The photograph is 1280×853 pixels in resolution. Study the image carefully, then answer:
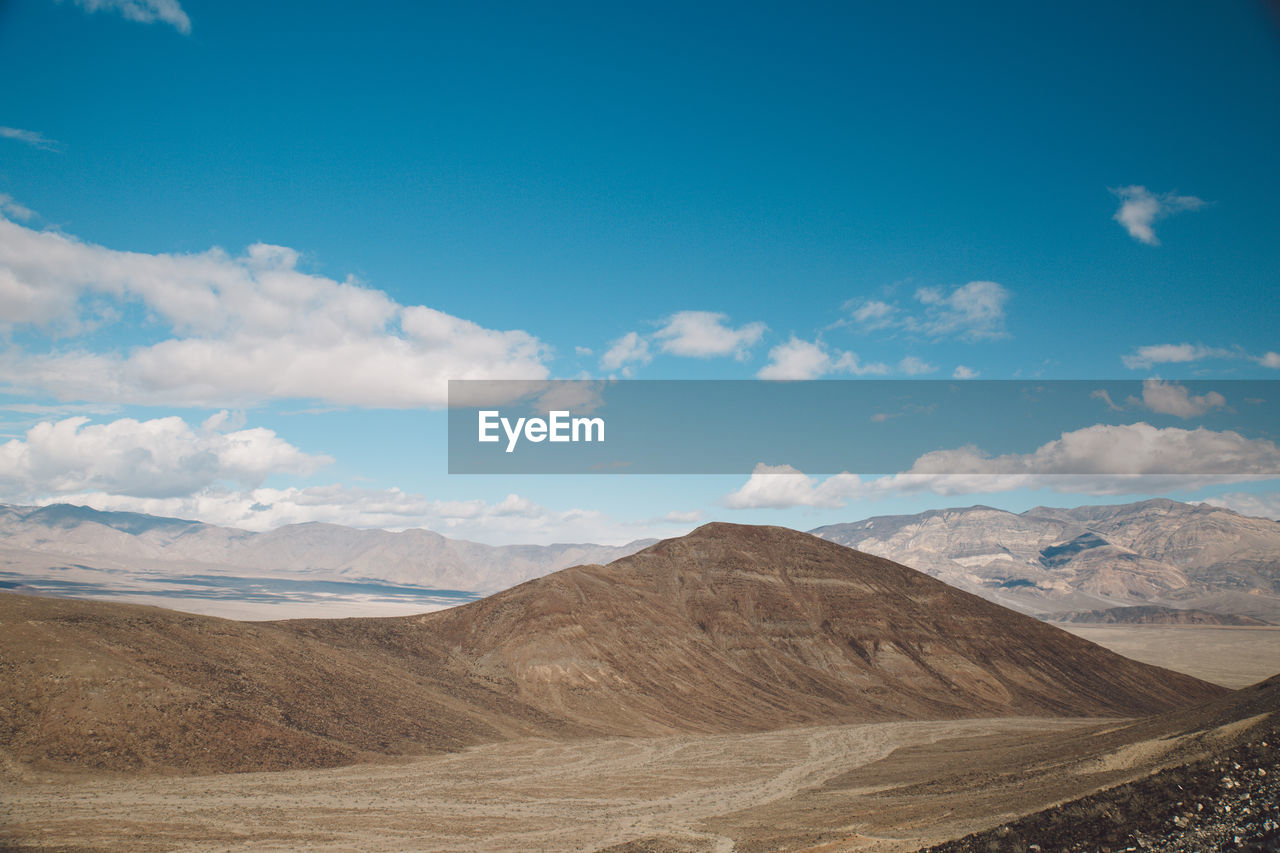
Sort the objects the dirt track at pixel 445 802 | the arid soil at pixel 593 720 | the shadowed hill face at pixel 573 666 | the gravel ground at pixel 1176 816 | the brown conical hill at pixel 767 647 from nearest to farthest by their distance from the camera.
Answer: the gravel ground at pixel 1176 816 → the dirt track at pixel 445 802 → the arid soil at pixel 593 720 → the shadowed hill face at pixel 573 666 → the brown conical hill at pixel 767 647

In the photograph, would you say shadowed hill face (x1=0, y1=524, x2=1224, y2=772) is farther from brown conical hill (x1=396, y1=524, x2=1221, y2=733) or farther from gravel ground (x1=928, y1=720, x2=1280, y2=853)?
gravel ground (x1=928, y1=720, x2=1280, y2=853)

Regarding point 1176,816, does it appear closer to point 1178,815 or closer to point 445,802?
point 1178,815

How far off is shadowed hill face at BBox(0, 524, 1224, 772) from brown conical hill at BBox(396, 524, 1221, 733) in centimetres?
29

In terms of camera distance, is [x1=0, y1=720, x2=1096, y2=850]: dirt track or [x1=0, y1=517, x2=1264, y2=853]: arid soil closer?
[x1=0, y1=720, x2=1096, y2=850]: dirt track

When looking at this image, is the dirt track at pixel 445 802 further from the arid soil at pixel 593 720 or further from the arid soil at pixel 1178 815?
the arid soil at pixel 1178 815

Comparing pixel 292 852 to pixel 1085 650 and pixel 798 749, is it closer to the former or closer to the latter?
pixel 798 749

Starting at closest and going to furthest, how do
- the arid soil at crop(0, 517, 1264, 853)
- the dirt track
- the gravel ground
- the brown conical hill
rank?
the gravel ground → the dirt track → the arid soil at crop(0, 517, 1264, 853) → the brown conical hill

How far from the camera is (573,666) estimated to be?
7775 centimetres

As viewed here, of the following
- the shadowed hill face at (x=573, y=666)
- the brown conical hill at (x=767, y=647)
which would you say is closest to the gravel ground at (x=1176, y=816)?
the shadowed hill face at (x=573, y=666)

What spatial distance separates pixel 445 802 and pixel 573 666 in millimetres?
38916

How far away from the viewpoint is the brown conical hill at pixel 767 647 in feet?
254

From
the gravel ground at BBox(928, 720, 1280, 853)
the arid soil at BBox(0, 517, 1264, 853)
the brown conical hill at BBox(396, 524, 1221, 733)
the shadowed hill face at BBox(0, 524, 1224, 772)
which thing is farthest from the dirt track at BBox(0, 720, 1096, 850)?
the brown conical hill at BBox(396, 524, 1221, 733)

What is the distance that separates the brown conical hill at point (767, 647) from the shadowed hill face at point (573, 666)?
29 centimetres

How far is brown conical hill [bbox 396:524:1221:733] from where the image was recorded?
254 ft
